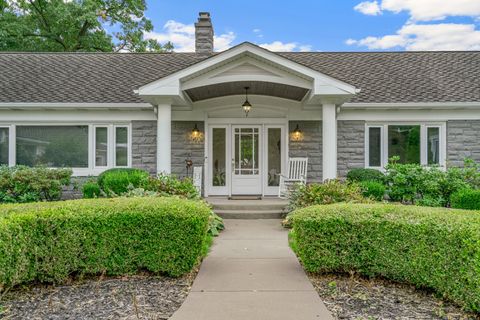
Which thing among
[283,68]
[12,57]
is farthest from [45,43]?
[283,68]

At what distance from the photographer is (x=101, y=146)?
398 inches

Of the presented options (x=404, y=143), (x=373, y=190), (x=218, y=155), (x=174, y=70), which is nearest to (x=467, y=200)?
(x=373, y=190)

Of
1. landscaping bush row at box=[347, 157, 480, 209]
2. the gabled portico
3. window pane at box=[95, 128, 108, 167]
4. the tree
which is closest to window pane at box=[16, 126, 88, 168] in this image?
window pane at box=[95, 128, 108, 167]

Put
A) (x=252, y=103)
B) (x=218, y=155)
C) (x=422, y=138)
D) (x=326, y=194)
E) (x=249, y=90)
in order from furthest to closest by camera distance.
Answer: (x=218, y=155), (x=252, y=103), (x=422, y=138), (x=249, y=90), (x=326, y=194)

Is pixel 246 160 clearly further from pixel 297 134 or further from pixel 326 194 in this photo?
pixel 326 194

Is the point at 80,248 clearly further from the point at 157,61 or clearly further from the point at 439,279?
the point at 157,61

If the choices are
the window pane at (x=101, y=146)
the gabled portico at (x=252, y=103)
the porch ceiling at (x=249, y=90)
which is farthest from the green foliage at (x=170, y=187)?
the window pane at (x=101, y=146)

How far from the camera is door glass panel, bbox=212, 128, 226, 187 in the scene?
10359 millimetres

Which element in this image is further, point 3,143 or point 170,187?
point 3,143

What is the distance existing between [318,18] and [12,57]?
1250 cm

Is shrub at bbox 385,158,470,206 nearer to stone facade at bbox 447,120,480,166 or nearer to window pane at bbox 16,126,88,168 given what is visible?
stone facade at bbox 447,120,480,166

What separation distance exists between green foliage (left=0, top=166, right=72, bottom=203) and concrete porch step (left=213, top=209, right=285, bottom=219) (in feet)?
13.0

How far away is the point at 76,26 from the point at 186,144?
14431 millimetres

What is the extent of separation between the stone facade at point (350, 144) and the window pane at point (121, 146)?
231 inches
